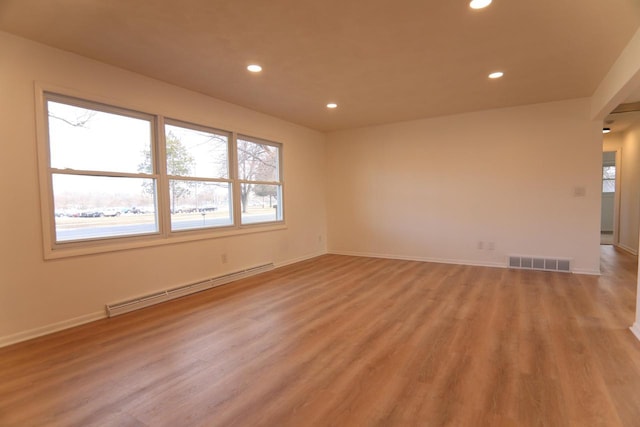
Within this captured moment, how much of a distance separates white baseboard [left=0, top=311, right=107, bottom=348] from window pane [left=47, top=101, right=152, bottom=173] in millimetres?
1500

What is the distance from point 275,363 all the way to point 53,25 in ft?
10.7

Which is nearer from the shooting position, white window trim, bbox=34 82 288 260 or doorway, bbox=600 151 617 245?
white window trim, bbox=34 82 288 260

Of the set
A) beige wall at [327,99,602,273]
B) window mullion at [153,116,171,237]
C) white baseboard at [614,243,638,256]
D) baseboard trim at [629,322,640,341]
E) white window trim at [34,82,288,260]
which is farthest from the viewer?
white baseboard at [614,243,638,256]

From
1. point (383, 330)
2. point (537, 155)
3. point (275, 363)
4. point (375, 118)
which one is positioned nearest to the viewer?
point (275, 363)

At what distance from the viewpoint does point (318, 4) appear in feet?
7.61

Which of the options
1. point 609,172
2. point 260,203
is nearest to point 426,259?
point 260,203

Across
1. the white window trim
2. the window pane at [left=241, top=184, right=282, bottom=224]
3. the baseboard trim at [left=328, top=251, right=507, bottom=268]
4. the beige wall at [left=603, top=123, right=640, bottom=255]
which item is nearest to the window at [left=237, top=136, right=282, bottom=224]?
the window pane at [left=241, top=184, right=282, bottom=224]

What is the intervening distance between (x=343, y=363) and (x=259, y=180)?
12.0ft

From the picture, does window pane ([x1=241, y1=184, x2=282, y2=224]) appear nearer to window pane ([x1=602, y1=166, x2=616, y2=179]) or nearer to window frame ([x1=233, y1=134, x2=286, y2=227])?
window frame ([x1=233, y1=134, x2=286, y2=227])

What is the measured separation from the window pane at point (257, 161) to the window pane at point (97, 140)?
4.85ft

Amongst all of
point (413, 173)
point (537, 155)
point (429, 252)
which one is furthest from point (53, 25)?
point (537, 155)

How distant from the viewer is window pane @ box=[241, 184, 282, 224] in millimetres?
5016

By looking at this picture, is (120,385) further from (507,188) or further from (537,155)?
(537,155)

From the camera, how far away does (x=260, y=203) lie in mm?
5320
